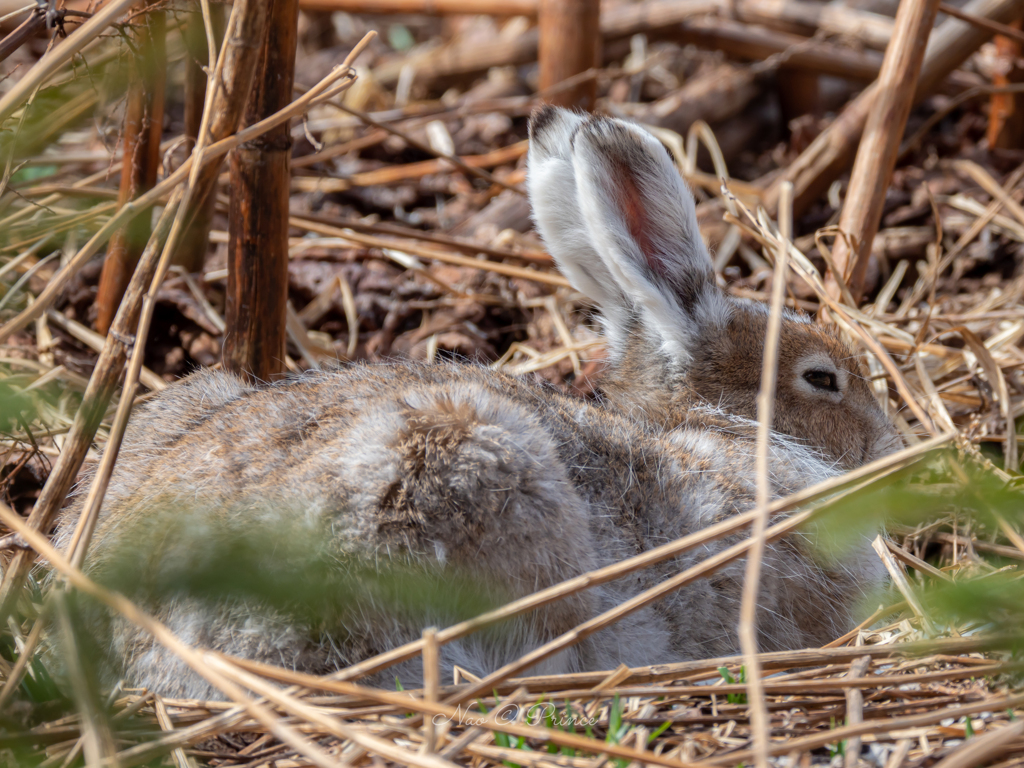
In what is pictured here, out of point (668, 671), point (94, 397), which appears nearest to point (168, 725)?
point (94, 397)

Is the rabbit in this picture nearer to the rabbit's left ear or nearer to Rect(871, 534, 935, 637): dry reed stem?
the rabbit's left ear

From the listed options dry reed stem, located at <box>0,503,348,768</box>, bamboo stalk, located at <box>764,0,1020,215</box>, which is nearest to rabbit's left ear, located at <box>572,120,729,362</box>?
dry reed stem, located at <box>0,503,348,768</box>

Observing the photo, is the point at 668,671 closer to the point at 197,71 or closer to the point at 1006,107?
the point at 197,71

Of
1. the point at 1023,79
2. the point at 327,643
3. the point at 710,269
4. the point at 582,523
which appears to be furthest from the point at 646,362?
the point at 1023,79

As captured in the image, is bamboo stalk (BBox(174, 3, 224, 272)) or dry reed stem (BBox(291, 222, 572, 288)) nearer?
bamboo stalk (BBox(174, 3, 224, 272))

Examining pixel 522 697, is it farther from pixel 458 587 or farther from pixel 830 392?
pixel 830 392

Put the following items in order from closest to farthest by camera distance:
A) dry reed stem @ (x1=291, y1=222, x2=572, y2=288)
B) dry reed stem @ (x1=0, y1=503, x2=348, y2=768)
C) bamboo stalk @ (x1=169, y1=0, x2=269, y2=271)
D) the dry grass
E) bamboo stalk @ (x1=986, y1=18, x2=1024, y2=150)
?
Answer: dry reed stem @ (x1=0, y1=503, x2=348, y2=768), the dry grass, bamboo stalk @ (x1=169, y1=0, x2=269, y2=271), dry reed stem @ (x1=291, y1=222, x2=572, y2=288), bamboo stalk @ (x1=986, y1=18, x2=1024, y2=150)
